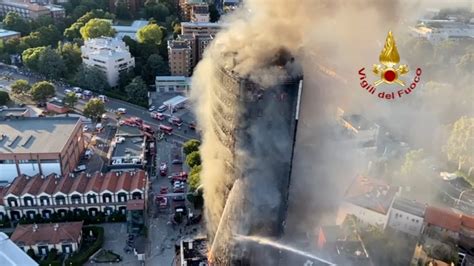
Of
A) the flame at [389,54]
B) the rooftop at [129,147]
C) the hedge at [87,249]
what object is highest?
the flame at [389,54]

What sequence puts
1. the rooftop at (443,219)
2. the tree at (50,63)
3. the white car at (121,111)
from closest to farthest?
the rooftop at (443,219) < the white car at (121,111) < the tree at (50,63)

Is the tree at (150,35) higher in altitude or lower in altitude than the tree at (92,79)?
higher

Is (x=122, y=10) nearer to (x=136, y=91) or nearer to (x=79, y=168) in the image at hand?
(x=136, y=91)

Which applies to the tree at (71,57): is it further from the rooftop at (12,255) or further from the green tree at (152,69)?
the rooftop at (12,255)

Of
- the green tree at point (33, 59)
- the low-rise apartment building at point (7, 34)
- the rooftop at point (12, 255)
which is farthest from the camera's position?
the low-rise apartment building at point (7, 34)

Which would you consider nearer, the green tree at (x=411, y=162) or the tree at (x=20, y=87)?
the green tree at (x=411, y=162)

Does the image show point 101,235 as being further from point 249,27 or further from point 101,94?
point 101,94

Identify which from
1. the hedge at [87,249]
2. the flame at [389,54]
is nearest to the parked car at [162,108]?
the hedge at [87,249]

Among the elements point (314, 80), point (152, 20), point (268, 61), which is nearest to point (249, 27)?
point (268, 61)
